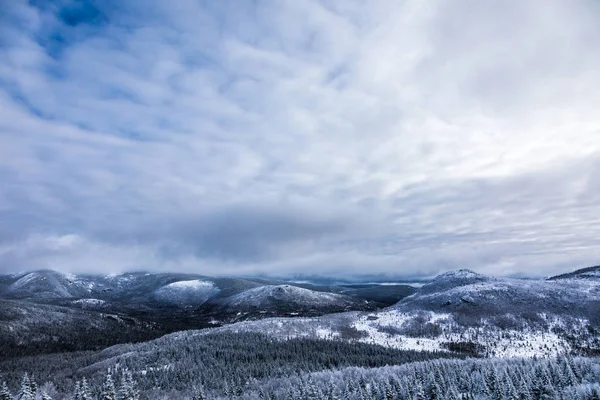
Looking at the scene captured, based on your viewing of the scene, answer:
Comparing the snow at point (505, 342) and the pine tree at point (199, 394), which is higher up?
the pine tree at point (199, 394)

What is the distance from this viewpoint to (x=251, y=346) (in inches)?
6250

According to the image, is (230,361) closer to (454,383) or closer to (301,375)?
(301,375)

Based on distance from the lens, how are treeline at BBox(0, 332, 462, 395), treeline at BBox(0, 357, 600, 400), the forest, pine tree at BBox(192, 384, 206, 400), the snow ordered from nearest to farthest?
treeline at BBox(0, 357, 600, 400) < the forest < pine tree at BBox(192, 384, 206, 400) < treeline at BBox(0, 332, 462, 395) < the snow

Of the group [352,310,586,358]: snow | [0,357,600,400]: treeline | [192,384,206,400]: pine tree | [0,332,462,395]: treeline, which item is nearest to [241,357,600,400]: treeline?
[0,357,600,400]: treeline

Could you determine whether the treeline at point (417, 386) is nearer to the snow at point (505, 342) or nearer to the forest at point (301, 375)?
the forest at point (301, 375)

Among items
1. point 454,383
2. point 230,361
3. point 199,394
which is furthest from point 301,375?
point 454,383

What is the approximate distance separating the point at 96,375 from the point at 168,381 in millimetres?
42783

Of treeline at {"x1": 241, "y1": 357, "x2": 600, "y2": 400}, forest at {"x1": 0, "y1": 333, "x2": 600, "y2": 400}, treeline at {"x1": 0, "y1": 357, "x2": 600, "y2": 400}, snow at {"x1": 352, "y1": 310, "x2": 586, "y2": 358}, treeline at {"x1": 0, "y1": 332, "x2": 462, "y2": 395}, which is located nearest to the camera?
treeline at {"x1": 0, "y1": 357, "x2": 600, "y2": 400}

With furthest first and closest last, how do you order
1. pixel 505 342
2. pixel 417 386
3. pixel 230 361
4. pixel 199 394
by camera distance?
pixel 505 342 → pixel 230 361 → pixel 199 394 → pixel 417 386

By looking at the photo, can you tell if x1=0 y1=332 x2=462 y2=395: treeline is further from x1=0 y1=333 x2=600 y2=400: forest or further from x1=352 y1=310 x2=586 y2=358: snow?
x1=352 y1=310 x2=586 y2=358: snow

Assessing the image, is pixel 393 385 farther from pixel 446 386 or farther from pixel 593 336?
pixel 593 336

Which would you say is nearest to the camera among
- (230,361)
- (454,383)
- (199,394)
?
(454,383)

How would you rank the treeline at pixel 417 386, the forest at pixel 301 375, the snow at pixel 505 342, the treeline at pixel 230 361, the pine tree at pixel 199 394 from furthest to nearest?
1. the snow at pixel 505 342
2. the treeline at pixel 230 361
3. the pine tree at pixel 199 394
4. the forest at pixel 301 375
5. the treeline at pixel 417 386

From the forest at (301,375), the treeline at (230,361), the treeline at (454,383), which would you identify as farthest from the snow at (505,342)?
the treeline at (454,383)
